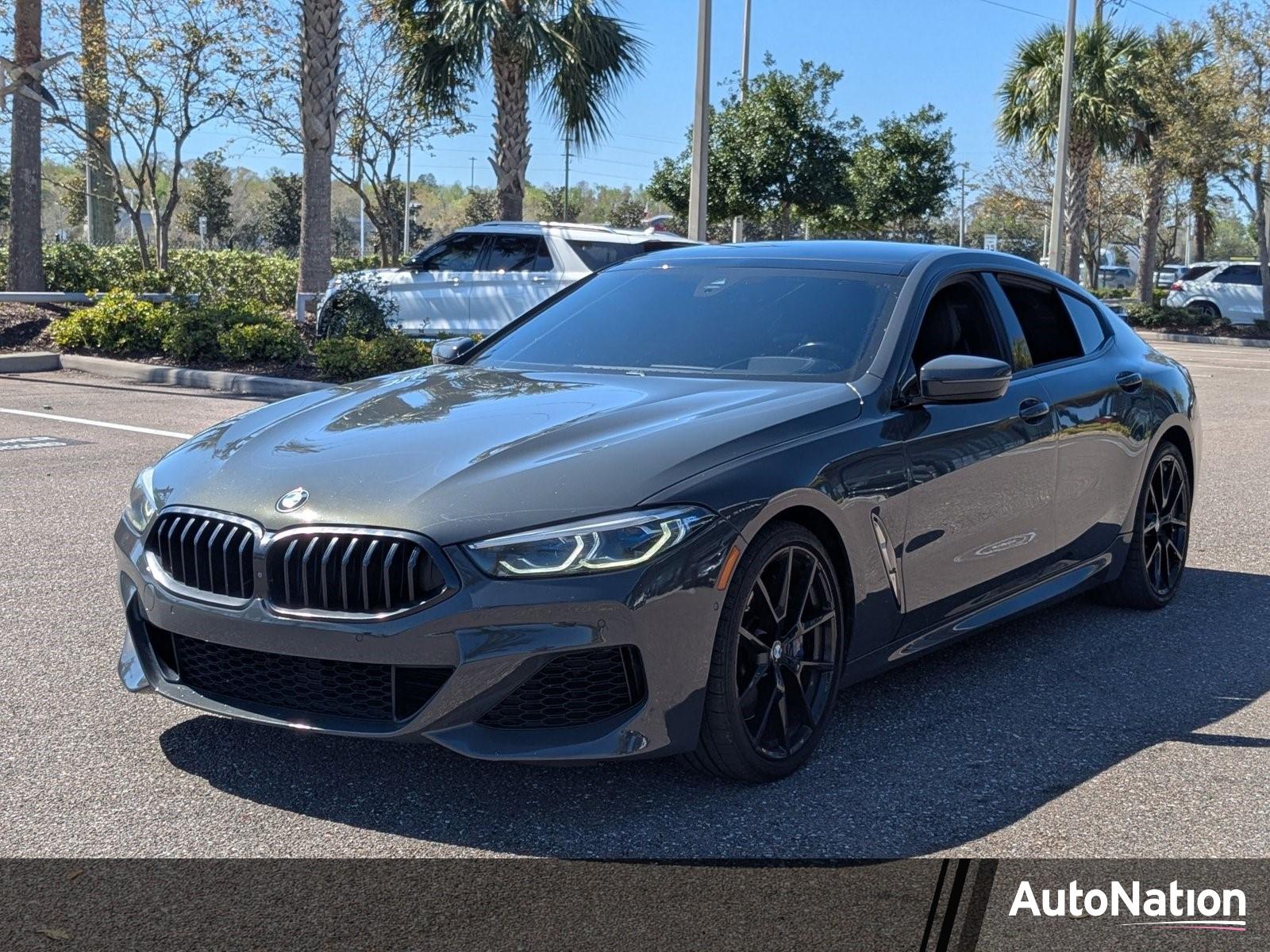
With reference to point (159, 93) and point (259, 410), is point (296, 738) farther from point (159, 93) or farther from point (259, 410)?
point (159, 93)

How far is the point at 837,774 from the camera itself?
416cm

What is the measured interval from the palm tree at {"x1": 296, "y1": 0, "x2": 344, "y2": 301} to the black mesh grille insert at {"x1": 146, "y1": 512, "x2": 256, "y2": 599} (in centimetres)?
1545

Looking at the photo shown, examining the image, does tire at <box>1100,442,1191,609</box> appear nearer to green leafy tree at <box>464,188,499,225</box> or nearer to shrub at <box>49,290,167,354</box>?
shrub at <box>49,290,167,354</box>

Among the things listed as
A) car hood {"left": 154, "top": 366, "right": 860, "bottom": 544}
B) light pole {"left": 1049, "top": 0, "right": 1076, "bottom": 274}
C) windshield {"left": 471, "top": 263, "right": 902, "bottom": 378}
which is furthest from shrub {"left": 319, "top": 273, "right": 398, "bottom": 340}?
light pole {"left": 1049, "top": 0, "right": 1076, "bottom": 274}

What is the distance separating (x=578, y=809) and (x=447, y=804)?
1.11 feet

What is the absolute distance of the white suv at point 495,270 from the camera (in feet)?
52.7

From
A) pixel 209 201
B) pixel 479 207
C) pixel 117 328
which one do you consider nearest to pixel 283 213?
pixel 209 201

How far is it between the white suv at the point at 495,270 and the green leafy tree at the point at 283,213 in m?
52.2

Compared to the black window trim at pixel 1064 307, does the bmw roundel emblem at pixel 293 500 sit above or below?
below

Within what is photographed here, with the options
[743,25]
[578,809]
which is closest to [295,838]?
[578,809]

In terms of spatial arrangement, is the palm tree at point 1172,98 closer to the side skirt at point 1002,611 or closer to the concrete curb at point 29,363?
the concrete curb at point 29,363

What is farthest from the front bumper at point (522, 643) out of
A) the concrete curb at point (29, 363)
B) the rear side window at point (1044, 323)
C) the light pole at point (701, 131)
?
the light pole at point (701, 131)

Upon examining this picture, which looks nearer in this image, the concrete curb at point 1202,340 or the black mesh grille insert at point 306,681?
the black mesh grille insert at point 306,681

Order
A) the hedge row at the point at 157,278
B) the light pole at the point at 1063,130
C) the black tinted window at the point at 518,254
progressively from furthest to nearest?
the light pole at the point at 1063,130 → the hedge row at the point at 157,278 → the black tinted window at the point at 518,254
